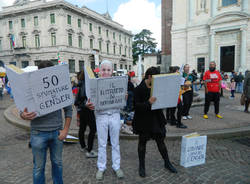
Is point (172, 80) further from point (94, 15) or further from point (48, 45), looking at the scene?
point (94, 15)

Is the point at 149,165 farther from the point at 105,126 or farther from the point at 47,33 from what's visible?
the point at 47,33

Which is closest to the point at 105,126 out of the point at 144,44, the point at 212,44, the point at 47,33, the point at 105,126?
the point at 105,126

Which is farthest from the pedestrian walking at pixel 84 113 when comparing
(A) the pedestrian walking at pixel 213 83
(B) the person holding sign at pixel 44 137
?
(A) the pedestrian walking at pixel 213 83

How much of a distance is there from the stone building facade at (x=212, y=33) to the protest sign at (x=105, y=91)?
20779mm

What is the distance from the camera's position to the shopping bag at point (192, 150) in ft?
10.6

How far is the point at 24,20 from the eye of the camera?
3547 cm

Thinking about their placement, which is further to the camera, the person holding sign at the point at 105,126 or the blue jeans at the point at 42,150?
the person holding sign at the point at 105,126

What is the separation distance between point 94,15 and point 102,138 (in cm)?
4243

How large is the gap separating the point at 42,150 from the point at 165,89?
6.08ft

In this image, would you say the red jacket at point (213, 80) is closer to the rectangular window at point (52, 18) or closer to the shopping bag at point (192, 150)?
the shopping bag at point (192, 150)

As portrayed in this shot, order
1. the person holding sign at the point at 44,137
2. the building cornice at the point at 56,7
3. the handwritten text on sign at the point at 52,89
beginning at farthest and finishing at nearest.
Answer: the building cornice at the point at 56,7 < the person holding sign at the point at 44,137 < the handwritten text on sign at the point at 52,89

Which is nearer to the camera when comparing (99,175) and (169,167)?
(99,175)

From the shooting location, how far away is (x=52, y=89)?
2.13m

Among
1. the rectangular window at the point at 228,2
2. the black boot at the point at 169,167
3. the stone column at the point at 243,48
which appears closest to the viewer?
the black boot at the point at 169,167
